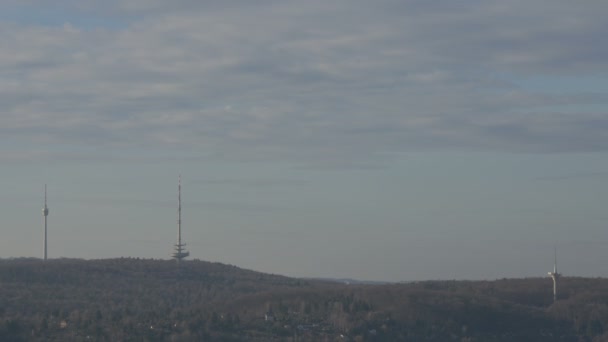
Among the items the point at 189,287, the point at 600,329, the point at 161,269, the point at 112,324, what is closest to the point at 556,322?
the point at 600,329

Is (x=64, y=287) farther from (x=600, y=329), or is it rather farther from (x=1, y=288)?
(x=600, y=329)

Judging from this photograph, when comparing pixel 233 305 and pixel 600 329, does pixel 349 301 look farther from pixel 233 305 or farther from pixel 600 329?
pixel 600 329

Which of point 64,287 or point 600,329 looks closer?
point 600,329

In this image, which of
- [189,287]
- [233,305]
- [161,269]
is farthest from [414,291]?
[161,269]

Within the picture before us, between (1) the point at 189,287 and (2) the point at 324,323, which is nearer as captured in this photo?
(2) the point at 324,323

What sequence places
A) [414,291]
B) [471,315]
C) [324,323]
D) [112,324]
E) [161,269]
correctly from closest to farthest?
[112,324] < [324,323] < [471,315] < [414,291] < [161,269]

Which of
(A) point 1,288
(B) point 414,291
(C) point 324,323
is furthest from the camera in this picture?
(A) point 1,288
